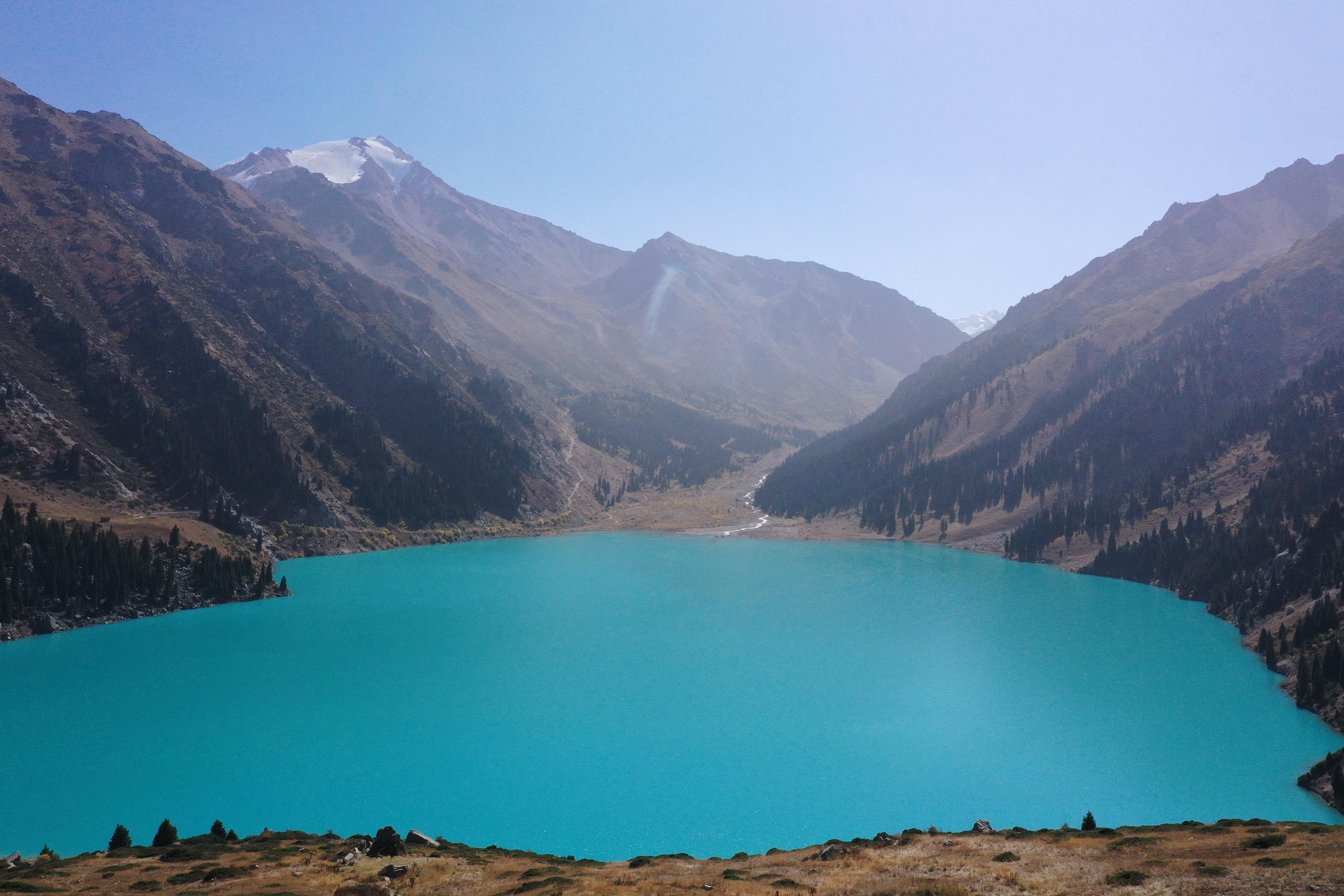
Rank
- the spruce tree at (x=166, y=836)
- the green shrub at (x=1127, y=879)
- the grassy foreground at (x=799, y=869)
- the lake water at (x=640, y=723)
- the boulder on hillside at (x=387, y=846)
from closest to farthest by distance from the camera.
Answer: the green shrub at (x=1127, y=879), the grassy foreground at (x=799, y=869), the boulder on hillside at (x=387, y=846), the spruce tree at (x=166, y=836), the lake water at (x=640, y=723)

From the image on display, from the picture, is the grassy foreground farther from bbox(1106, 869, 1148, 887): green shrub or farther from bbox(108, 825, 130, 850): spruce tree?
bbox(108, 825, 130, 850): spruce tree

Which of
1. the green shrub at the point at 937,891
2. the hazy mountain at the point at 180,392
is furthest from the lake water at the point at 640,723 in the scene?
the hazy mountain at the point at 180,392

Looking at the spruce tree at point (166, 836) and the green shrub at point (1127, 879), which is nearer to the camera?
the green shrub at point (1127, 879)

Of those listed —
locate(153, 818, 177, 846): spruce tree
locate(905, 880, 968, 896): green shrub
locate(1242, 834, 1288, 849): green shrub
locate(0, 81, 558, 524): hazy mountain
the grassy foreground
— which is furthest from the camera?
locate(0, 81, 558, 524): hazy mountain

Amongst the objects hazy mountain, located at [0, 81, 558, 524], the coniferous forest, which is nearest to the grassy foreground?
the coniferous forest

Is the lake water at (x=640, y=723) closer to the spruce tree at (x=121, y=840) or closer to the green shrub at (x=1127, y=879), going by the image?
the spruce tree at (x=121, y=840)

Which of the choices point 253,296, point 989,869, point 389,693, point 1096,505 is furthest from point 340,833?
point 253,296

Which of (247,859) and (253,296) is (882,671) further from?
(253,296)
